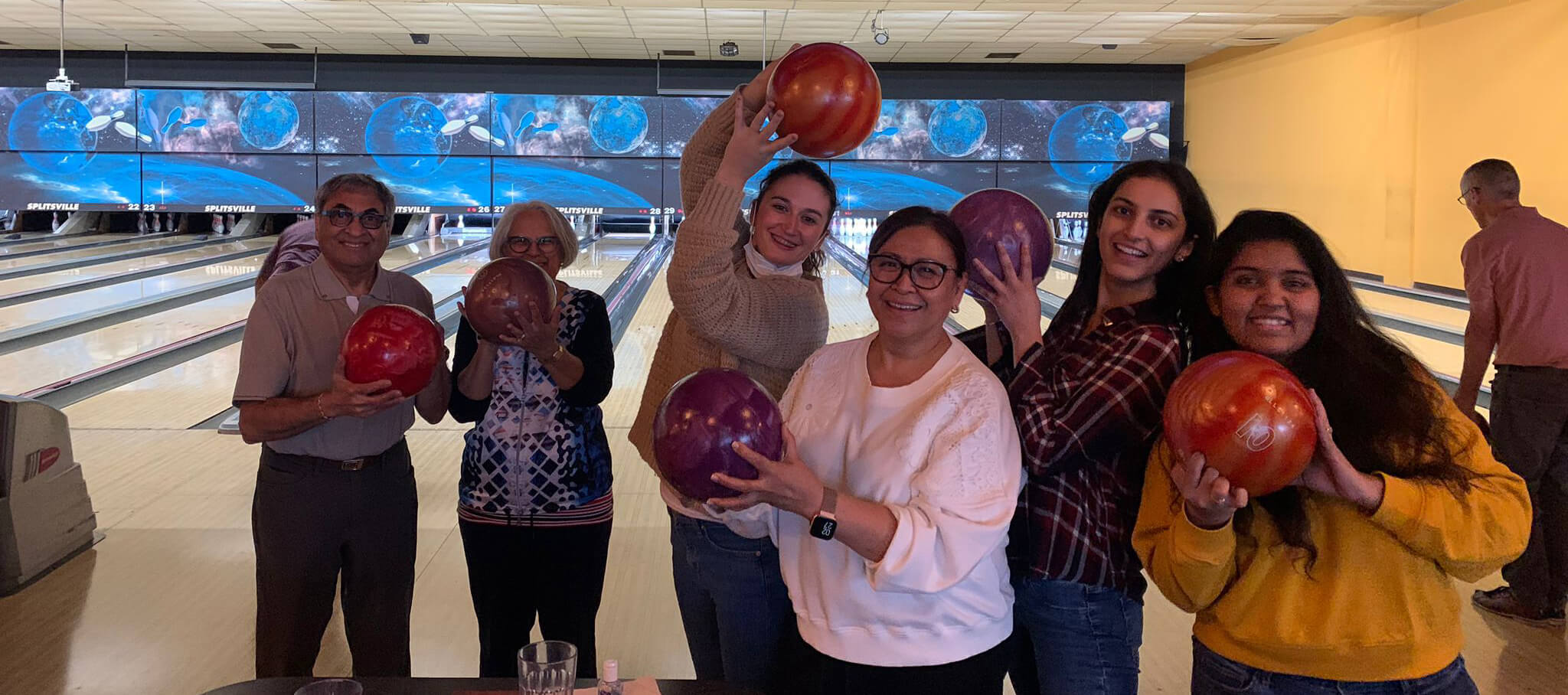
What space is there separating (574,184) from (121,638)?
9.12m

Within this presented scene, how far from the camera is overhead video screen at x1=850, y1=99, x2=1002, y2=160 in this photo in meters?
11.0

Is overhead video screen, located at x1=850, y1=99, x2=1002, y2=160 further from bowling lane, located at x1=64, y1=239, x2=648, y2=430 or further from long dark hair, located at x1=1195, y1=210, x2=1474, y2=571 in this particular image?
long dark hair, located at x1=1195, y1=210, x2=1474, y2=571

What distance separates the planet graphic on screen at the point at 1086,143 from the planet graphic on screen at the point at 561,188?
4.09m

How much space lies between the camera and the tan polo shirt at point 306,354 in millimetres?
1688

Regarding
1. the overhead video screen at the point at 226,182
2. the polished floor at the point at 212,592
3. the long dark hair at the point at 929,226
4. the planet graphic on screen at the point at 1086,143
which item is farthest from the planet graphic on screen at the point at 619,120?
the long dark hair at the point at 929,226

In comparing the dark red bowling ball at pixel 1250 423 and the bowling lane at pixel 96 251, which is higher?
the bowling lane at pixel 96 251

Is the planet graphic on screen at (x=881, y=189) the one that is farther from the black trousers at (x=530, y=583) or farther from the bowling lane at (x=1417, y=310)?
the black trousers at (x=530, y=583)

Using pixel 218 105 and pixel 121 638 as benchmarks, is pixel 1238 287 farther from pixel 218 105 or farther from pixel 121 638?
pixel 218 105

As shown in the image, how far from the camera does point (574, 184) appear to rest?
1118 centimetres

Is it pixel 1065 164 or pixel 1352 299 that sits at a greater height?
pixel 1065 164

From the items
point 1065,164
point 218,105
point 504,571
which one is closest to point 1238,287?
point 504,571

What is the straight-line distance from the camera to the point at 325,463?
1.74 meters

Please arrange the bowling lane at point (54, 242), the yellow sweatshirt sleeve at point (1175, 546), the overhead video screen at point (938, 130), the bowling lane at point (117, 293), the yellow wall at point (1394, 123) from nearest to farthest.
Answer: the yellow sweatshirt sleeve at point (1175, 546)
the bowling lane at point (117, 293)
the yellow wall at point (1394, 123)
the bowling lane at point (54, 242)
the overhead video screen at point (938, 130)

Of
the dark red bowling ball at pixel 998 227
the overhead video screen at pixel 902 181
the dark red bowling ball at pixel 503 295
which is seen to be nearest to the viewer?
the dark red bowling ball at pixel 998 227
